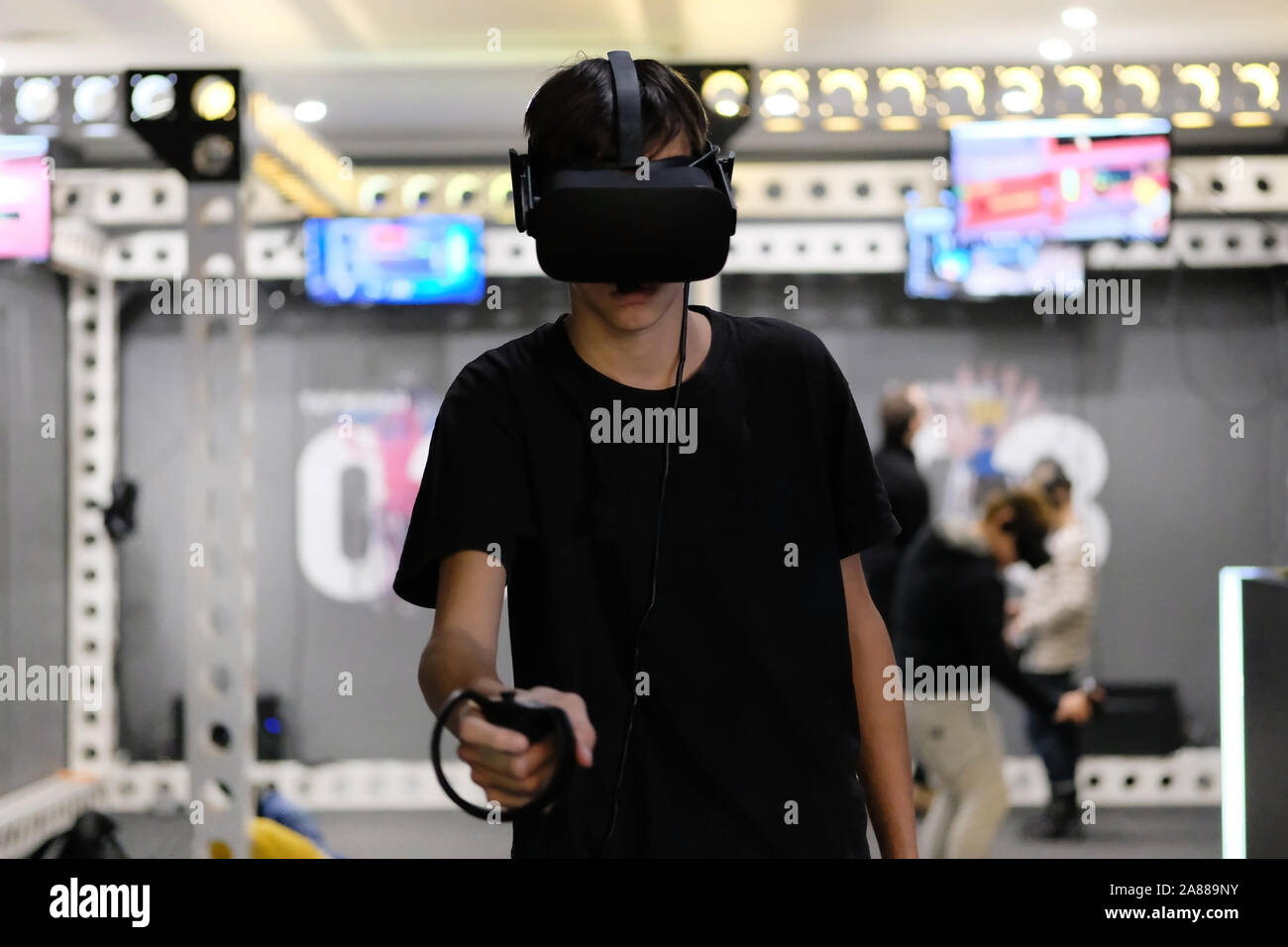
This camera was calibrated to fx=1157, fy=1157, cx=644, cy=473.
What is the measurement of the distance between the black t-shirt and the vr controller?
0.44ft

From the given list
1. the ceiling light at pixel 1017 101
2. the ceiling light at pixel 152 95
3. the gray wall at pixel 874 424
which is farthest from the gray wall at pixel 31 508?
the ceiling light at pixel 1017 101

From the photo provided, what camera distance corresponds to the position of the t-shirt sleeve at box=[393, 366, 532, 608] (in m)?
0.80

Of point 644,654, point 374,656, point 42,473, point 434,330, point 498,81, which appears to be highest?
point 498,81

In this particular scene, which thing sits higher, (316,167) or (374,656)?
(316,167)

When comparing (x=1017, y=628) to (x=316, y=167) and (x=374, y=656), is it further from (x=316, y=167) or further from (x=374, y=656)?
(x=316, y=167)

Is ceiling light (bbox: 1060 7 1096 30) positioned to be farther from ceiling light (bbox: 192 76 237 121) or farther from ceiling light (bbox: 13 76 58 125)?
ceiling light (bbox: 13 76 58 125)

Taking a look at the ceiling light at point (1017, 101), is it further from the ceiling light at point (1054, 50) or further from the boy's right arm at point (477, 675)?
the boy's right arm at point (477, 675)

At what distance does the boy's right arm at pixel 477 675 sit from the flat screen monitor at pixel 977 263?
7.98 ft

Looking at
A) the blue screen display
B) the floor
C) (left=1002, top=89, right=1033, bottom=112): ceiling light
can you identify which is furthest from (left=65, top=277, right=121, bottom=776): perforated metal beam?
(left=1002, top=89, right=1033, bottom=112): ceiling light

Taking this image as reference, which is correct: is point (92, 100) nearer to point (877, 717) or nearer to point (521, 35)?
point (521, 35)

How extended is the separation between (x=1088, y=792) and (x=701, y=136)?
2.82m

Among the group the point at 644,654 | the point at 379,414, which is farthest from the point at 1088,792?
the point at 644,654

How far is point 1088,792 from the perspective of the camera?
3.13 m
